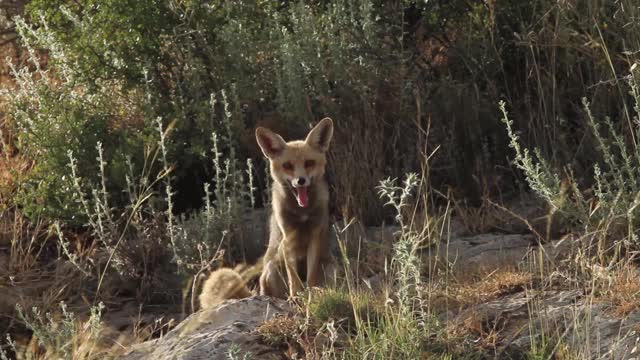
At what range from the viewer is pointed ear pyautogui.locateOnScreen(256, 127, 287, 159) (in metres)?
6.32

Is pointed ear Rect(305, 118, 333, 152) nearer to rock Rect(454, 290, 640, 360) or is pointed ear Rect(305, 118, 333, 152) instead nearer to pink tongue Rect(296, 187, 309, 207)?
pink tongue Rect(296, 187, 309, 207)

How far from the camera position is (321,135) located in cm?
635

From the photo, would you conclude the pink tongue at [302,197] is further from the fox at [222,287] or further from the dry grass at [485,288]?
the dry grass at [485,288]

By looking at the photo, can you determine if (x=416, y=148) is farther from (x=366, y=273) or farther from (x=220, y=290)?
(x=220, y=290)

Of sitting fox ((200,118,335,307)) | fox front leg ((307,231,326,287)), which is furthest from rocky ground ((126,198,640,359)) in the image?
sitting fox ((200,118,335,307))

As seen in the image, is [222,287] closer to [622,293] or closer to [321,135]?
[321,135]

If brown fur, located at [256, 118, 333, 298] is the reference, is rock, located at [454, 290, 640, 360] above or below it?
below

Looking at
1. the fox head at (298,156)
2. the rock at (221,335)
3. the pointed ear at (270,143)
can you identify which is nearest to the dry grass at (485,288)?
the rock at (221,335)

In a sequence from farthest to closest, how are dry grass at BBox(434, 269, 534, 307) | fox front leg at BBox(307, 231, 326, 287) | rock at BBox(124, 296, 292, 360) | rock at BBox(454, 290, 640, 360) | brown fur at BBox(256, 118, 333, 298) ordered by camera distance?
brown fur at BBox(256, 118, 333, 298), fox front leg at BBox(307, 231, 326, 287), dry grass at BBox(434, 269, 534, 307), rock at BBox(124, 296, 292, 360), rock at BBox(454, 290, 640, 360)

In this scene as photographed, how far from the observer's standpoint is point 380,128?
23.8ft

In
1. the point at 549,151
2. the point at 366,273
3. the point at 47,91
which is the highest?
the point at 47,91

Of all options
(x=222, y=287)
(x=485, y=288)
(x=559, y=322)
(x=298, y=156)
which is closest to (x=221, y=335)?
(x=222, y=287)

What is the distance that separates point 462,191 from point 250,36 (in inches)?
69.1

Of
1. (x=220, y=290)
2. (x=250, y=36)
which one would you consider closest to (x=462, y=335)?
(x=220, y=290)
